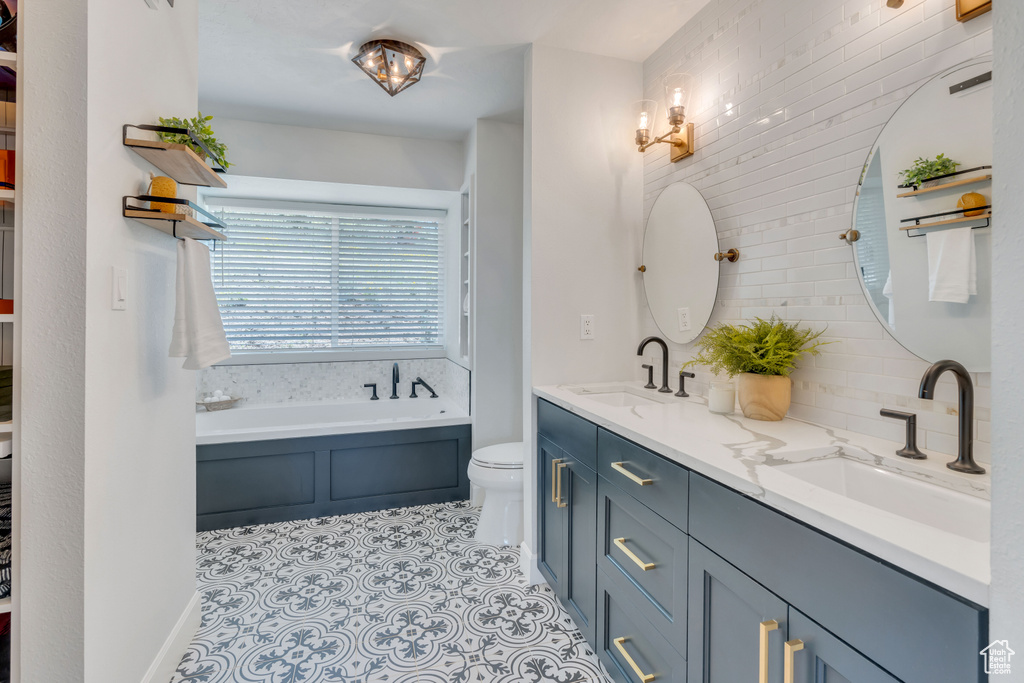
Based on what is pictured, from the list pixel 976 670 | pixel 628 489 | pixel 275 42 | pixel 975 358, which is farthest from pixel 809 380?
pixel 275 42

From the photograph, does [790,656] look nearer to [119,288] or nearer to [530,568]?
[530,568]

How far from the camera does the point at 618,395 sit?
218cm

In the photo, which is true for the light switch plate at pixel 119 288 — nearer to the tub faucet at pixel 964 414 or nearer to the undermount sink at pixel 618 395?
the undermount sink at pixel 618 395

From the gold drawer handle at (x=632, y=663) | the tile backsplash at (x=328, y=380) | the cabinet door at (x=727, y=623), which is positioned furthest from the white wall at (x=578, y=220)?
the tile backsplash at (x=328, y=380)

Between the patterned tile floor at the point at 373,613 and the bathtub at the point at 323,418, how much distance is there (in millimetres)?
551

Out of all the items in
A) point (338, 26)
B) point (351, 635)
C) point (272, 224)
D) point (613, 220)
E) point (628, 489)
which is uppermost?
point (338, 26)

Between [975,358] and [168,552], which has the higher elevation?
[975,358]

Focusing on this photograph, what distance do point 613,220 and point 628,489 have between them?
1.36m

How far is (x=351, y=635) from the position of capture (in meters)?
1.88

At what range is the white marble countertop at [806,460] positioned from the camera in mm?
691

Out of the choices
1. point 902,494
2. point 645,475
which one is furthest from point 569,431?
point 902,494

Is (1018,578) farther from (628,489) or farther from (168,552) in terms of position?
(168,552)

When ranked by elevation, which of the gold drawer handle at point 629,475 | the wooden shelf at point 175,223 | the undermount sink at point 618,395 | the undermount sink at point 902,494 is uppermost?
the wooden shelf at point 175,223

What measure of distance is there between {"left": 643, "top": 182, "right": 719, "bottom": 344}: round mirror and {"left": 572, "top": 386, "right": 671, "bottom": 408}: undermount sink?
29 cm
